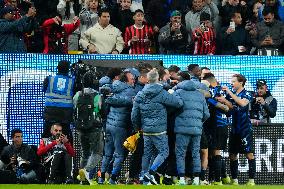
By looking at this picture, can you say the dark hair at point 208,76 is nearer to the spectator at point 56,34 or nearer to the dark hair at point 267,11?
the spectator at point 56,34

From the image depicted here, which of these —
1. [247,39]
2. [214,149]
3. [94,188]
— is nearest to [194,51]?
[247,39]

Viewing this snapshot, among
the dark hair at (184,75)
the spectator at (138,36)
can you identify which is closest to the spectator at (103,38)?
the spectator at (138,36)

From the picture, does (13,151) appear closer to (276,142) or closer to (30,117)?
(30,117)

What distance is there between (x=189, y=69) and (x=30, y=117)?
3.63m

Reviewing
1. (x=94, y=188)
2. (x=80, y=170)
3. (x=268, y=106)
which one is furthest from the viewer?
(x=268, y=106)

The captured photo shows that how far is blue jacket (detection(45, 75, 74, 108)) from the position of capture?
31.0 m

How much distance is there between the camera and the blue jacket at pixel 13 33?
33031 mm

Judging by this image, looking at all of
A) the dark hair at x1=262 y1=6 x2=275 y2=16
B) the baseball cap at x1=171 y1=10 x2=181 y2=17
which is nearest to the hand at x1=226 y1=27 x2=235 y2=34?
the dark hair at x1=262 y1=6 x2=275 y2=16

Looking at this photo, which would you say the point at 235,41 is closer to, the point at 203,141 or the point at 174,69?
the point at 174,69

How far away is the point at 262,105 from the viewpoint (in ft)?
106

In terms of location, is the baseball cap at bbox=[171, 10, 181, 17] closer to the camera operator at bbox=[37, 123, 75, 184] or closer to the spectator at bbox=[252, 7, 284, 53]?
the spectator at bbox=[252, 7, 284, 53]

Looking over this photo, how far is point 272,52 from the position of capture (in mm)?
33750

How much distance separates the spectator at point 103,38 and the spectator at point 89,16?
58 centimetres

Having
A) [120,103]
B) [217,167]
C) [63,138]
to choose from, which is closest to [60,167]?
[63,138]
